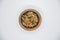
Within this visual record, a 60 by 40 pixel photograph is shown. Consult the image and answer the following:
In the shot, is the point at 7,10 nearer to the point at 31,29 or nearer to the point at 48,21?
the point at 31,29

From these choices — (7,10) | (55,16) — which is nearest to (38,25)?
(55,16)

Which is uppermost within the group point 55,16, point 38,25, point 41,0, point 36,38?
point 41,0

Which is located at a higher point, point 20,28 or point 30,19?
point 30,19

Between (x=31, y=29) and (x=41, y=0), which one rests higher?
(x=41, y=0)
